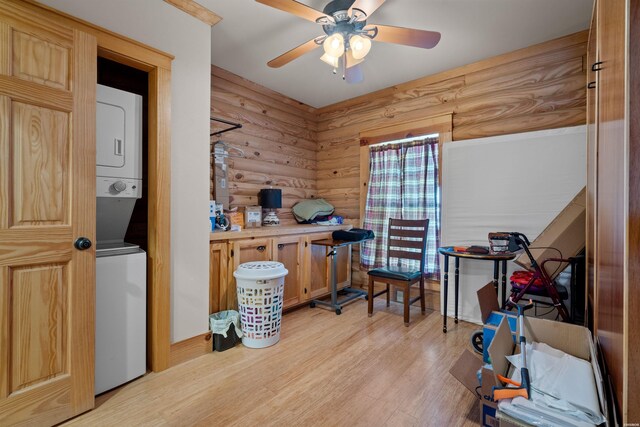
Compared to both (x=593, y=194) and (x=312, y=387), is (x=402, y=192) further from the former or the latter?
(x=312, y=387)

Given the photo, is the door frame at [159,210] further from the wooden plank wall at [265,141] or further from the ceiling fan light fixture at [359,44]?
the ceiling fan light fixture at [359,44]

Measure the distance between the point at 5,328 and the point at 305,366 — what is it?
66.2 inches

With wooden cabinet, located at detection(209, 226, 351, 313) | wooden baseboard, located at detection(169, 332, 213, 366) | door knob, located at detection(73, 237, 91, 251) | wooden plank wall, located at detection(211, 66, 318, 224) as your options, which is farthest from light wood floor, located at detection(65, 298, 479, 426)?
wooden plank wall, located at detection(211, 66, 318, 224)

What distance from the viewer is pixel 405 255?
3.24 metres

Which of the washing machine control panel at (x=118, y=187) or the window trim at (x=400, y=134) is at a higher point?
the window trim at (x=400, y=134)

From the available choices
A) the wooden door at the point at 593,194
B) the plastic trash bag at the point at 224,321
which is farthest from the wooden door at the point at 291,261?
the wooden door at the point at 593,194

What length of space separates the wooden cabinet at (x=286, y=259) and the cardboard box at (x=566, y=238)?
2.00 m

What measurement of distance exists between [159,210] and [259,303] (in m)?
1.03

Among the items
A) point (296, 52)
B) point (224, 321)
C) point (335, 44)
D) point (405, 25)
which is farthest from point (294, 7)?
point (224, 321)

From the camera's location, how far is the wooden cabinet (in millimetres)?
2568

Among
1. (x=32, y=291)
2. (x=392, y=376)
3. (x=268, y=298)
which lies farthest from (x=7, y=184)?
(x=392, y=376)

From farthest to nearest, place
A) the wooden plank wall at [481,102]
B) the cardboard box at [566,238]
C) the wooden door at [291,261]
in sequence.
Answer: the wooden door at [291,261]
the wooden plank wall at [481,102]
the cardboard box at [566,238]

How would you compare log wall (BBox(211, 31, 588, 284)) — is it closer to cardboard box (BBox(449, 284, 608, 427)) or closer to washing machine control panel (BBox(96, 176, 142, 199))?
washing machine control panel (BBox(96, 176, 142, 199))

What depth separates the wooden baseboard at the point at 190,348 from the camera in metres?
2.14
